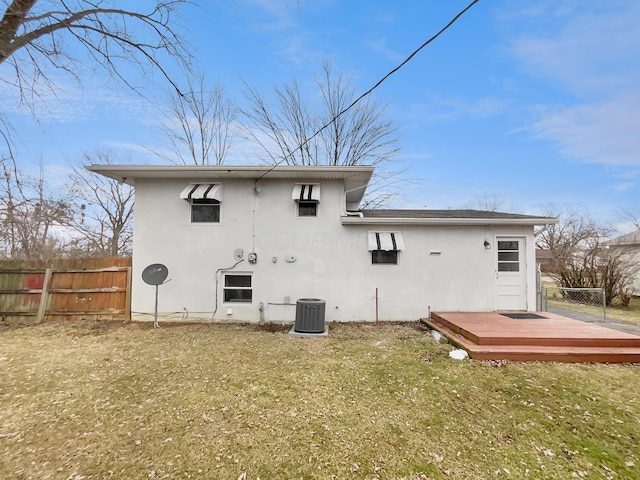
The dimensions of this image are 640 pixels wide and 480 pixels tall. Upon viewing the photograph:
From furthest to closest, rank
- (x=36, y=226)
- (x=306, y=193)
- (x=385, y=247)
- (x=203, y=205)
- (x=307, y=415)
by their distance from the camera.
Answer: (x=36, y=226) < (x=203, y=205) < (x=306, y=193) < (x=385, y=247) < (x=307, y=415)

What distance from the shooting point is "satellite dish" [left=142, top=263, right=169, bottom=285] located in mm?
7418

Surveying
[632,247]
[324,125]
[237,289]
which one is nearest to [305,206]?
[237,289]

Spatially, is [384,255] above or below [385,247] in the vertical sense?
below

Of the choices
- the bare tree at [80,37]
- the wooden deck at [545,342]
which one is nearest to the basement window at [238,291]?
the wooden deck at [545,342]

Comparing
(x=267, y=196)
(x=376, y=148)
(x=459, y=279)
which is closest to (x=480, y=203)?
(x=376, y=148)

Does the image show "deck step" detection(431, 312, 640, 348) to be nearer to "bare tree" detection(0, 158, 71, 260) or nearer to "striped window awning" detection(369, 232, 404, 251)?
"striped window awning" detection(369, 232, 404, 251)

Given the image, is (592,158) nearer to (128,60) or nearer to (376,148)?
(376,148)

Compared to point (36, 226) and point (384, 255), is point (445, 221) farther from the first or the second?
point (36, 226)

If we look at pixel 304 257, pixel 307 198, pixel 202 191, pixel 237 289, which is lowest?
pixel 237 289

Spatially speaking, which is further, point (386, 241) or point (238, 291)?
point (238, 291)

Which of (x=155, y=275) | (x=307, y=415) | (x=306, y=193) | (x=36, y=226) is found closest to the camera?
(x=307, y=415)

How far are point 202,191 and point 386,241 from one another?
543 cm

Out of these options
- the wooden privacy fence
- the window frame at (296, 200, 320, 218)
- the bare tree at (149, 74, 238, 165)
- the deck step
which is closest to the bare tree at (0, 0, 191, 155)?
the window frame at (296, 200, 320, 218)

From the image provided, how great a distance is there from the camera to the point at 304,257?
8.10m
